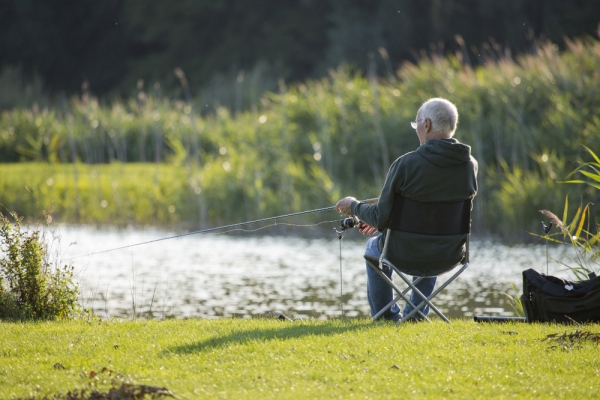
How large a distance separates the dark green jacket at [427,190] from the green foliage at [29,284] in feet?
6.85

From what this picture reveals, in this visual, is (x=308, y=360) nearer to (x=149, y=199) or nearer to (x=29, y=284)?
(x=29, y=284)

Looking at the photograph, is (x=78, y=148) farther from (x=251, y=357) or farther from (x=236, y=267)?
(x=251, y=357)

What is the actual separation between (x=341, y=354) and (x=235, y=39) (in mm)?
31869

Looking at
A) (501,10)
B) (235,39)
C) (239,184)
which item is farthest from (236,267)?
(235,39)

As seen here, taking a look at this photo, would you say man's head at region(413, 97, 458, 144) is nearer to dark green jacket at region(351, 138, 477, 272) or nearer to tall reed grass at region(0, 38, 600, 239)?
dark green jacket at region(351, 138, 477, 272)

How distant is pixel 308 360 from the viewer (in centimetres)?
414

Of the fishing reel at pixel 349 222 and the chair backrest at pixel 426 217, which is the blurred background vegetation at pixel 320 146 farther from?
the chair backrest at pixel 426 217

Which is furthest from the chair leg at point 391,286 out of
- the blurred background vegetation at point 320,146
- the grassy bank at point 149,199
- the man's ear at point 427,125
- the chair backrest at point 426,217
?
the grassy bank at point 149,199

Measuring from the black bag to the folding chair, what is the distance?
0.47 m

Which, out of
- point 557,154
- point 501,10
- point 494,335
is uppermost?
point 501,10

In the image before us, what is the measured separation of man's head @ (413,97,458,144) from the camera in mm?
4859

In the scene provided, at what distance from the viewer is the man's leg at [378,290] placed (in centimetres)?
519

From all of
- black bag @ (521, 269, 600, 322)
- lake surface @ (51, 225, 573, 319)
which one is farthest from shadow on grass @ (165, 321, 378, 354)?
lake surface @ (51, 225, 573, 319)

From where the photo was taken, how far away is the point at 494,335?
4684 millimetres
